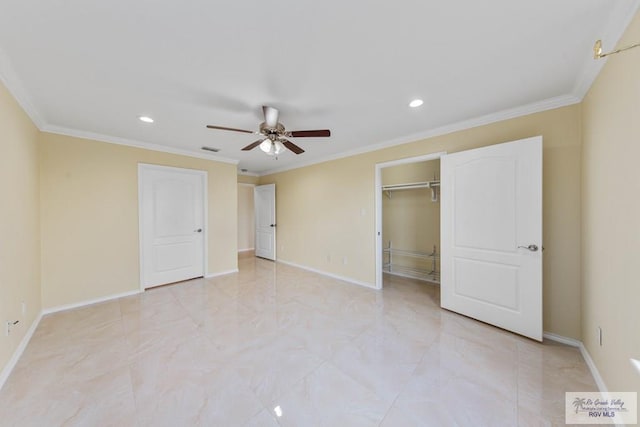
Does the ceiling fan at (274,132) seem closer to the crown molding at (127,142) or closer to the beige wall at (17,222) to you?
the beige wall at (17,222)

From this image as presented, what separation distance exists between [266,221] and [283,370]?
4.34 meters

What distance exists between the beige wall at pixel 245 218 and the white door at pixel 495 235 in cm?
555

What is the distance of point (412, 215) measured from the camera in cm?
435

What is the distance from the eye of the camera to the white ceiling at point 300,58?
128 centimetres

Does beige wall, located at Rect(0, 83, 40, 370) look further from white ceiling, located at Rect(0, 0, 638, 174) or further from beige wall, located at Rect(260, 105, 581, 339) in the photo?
beige wall, located at Rect(260, 105, 581, 339)

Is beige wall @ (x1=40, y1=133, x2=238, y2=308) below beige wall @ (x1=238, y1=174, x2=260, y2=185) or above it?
below

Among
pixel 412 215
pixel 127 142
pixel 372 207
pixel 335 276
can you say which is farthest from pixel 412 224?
pixel 127 142

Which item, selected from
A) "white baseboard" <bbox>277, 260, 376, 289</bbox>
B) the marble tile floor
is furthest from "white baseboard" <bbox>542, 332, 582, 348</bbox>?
"white baseboard" <bbox>277, 260, 376, 289</bbox>

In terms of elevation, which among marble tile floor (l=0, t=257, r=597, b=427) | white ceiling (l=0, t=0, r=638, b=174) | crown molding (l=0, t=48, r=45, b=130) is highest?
white ceiling (l=0, t=0, r=638, b=174)

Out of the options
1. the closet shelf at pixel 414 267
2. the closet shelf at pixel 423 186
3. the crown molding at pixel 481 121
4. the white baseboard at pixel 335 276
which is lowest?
the white baseboard at pixel 335 276

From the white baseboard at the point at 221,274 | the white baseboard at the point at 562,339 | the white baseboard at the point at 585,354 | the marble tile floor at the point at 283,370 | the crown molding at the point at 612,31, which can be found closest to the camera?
the crown molding at the point at 612,31

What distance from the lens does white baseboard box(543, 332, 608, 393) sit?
166 cm

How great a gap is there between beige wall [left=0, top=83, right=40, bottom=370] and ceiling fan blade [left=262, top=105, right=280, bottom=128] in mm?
1961

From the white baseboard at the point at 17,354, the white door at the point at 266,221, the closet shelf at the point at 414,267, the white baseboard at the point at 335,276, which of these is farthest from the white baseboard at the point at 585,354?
the white door at the point at 266,221
